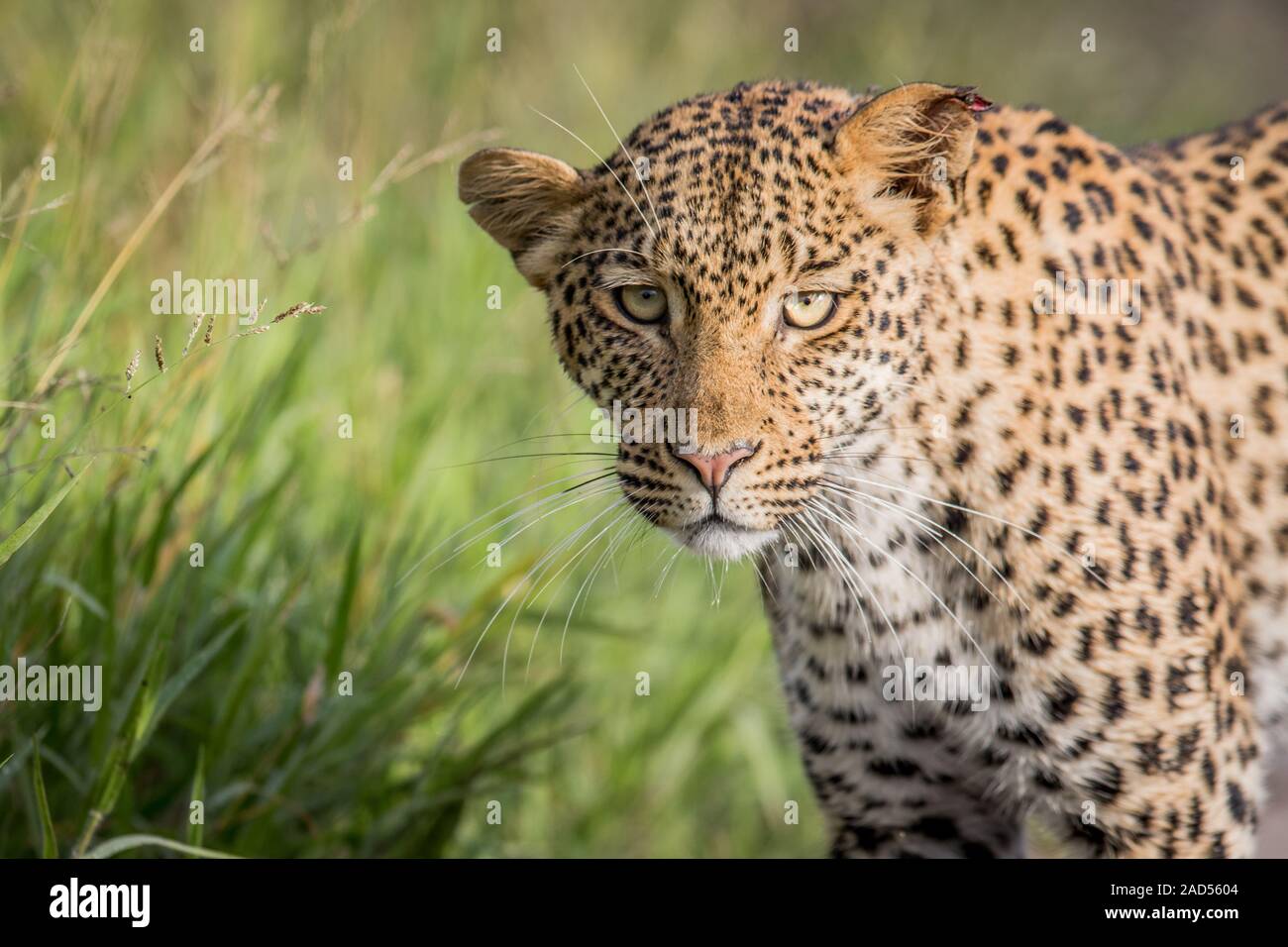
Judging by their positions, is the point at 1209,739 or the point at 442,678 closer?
the point at 1209,739

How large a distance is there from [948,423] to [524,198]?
1.26 metres

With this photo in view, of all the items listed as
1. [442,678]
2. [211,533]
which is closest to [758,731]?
[442,678]

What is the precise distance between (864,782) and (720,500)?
128cm

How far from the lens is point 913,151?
3994 millimetres

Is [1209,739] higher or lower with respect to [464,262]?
lower

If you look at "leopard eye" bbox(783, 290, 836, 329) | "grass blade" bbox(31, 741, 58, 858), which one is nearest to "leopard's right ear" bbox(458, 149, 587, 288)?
"leopard eye" bbox(783, 290, 836, 329)

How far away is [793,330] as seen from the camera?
12.9 ft

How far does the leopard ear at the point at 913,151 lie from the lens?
3.93 m

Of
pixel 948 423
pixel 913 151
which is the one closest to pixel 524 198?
pixel 913 151

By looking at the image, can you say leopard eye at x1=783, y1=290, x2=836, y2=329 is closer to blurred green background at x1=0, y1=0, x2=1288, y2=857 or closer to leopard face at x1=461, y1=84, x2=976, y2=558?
leopard face at x1=461, y1=84, x2=976, y2=558

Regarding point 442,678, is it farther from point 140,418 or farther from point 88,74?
point 88,74

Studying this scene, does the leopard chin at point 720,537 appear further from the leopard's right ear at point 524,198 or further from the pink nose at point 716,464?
the leopard's right ear at point 524,198

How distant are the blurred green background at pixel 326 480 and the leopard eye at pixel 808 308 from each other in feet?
2.38
